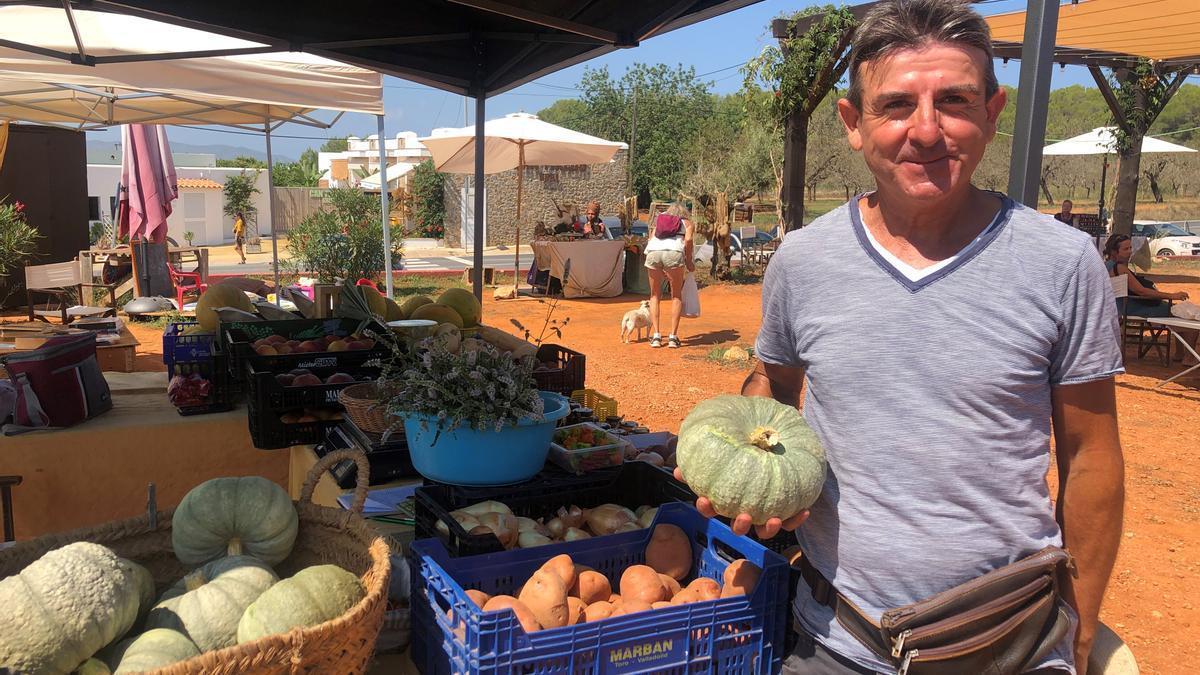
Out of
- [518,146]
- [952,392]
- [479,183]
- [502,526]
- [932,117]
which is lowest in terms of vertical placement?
[502,526]

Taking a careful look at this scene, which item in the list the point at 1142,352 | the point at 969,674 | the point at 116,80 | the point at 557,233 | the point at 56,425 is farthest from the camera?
the point at 557,233

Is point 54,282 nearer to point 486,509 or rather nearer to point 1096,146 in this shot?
point 486,509

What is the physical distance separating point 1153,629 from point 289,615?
443 cm

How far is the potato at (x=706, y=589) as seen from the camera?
6.37ft

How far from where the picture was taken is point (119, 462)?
3947 millimetres

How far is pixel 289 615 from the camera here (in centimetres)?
169

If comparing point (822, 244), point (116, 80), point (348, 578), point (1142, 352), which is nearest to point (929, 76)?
point (822, 244)

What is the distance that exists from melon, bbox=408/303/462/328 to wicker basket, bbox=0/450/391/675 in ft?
8.68

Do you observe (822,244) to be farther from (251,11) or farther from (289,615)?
(251,11)

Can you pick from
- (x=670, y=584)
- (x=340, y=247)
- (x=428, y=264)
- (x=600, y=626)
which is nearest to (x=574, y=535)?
(x=670, y=584)

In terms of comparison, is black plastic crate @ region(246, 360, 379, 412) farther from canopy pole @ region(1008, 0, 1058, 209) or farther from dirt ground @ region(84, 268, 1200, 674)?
dirt ground @ region(84, 268, 1200, 674)

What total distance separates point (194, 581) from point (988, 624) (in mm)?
1675

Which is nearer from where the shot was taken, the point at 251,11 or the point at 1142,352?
the point at 251,11

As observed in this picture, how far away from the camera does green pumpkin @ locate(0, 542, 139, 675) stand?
1562 millimetres
